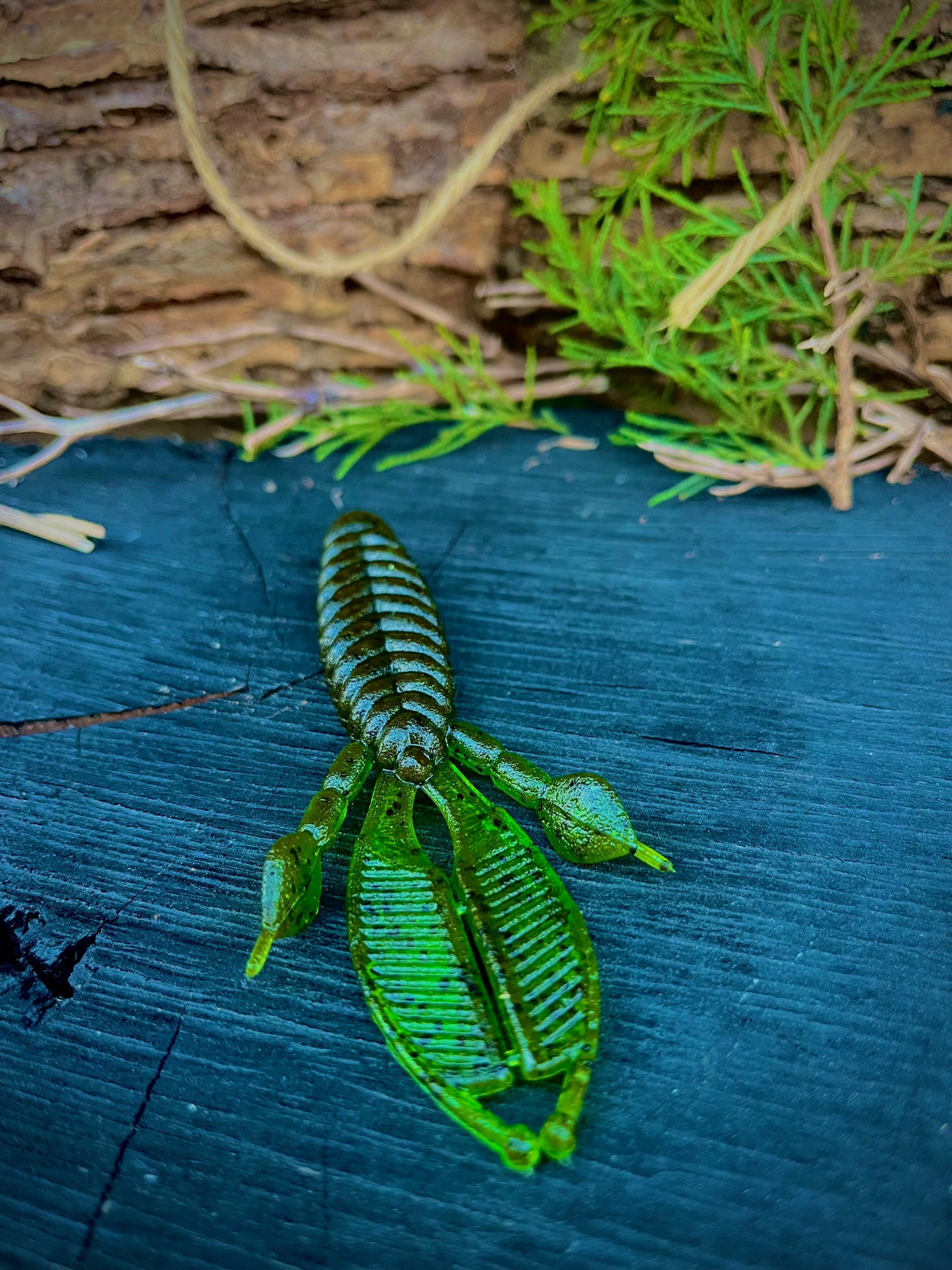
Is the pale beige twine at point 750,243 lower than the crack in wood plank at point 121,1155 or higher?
higher

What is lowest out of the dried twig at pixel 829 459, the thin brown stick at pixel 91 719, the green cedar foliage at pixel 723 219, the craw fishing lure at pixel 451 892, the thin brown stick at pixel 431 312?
the thin brown stick at pixel 91 719

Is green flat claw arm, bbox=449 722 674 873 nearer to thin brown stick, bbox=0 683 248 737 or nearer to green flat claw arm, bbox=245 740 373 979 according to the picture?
green flat claw arm, bbox=245 740 373 979

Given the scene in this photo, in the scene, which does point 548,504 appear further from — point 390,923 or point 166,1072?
point 166,1072

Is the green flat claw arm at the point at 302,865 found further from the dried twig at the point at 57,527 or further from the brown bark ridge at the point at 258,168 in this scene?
the brown bark ridge at the point at 258,168

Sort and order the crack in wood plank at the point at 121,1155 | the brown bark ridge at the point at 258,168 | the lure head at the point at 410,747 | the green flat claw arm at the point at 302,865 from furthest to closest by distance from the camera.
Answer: the brown bark ridge at the point at 258,168 < the lure head at the point at 410,747 < the green flat claw arm at the point at 302,865 < the crack in wood plank at the point at 121,1155

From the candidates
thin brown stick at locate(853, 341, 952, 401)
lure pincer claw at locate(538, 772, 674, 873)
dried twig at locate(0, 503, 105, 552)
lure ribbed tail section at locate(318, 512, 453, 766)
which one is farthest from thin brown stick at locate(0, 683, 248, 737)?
thin brown stick at locate(853, 341, 952, 401)

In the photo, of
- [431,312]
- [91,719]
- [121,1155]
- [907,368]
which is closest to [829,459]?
[907,368]

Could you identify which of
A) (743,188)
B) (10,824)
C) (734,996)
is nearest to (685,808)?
(734,996)

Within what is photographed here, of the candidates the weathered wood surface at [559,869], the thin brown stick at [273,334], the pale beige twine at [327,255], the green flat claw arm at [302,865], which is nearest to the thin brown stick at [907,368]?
the weathered wood surface at [559,869]
